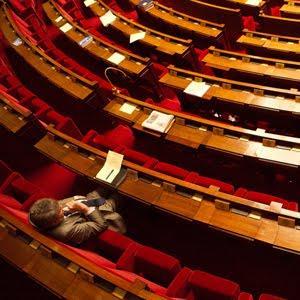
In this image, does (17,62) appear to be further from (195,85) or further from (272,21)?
(272,21)

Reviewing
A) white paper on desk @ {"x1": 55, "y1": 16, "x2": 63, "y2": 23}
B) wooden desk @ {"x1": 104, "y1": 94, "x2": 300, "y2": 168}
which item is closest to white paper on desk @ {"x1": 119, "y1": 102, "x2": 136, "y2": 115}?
wooden desk @ {"x1": 104, "y1": 94, "x2": 300, "y2": 168}

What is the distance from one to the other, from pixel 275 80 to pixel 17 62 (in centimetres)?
70

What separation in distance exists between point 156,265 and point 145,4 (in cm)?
99

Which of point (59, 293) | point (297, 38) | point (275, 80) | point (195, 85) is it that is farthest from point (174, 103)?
point (59, 293)

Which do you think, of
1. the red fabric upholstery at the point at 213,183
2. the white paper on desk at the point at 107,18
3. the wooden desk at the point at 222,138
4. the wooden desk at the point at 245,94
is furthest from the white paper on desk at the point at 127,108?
the white paper on desk at the point at 107,18

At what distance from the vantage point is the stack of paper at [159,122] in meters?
0.82

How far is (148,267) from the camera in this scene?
0.61 metres

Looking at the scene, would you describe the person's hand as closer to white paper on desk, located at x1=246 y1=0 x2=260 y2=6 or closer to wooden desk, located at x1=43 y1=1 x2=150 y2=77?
wooden desk, located at x1=43 y1=1 x2=150 y2=77

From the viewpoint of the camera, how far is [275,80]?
0.94 meters

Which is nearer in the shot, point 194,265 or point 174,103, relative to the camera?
point 194,265

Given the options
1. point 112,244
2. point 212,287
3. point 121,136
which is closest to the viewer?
point 212,287

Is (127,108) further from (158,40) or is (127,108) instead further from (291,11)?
(291,11)

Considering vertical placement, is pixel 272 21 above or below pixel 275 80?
above

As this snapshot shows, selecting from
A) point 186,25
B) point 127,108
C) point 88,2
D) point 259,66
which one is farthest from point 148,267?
point 88,2
